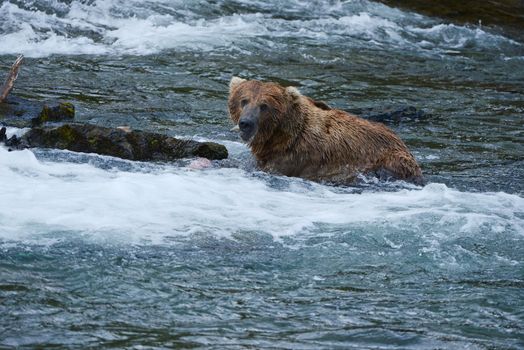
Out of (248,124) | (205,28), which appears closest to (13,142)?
(248,124)

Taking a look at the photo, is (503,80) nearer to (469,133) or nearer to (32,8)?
(469,133)

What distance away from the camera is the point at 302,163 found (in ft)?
29.2

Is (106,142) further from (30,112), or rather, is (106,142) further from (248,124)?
(30,112)

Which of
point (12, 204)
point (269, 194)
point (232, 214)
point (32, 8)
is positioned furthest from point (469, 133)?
point (32, 8)

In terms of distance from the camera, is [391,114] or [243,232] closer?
[243,232]

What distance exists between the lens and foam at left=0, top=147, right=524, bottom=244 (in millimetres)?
6570

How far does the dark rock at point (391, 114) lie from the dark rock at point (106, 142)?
3.14m

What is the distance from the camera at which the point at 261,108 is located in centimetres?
873

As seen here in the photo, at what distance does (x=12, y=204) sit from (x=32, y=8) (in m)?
8.96

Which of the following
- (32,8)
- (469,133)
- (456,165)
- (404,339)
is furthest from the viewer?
(32,8)

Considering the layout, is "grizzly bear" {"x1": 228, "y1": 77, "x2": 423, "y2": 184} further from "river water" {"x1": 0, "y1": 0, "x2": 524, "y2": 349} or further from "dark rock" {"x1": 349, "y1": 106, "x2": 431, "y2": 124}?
"dark rock" {"x1": 349, "y1": 106, "x2": 431, "y2": 124}

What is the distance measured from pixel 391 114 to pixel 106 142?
12.8ft

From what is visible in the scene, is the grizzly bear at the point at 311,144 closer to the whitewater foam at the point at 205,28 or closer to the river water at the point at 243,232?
the river water at the point at 243,232

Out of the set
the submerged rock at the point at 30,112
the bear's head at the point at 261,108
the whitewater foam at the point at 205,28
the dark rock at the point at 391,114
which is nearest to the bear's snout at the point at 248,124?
the bear's head at the point at 261,108
